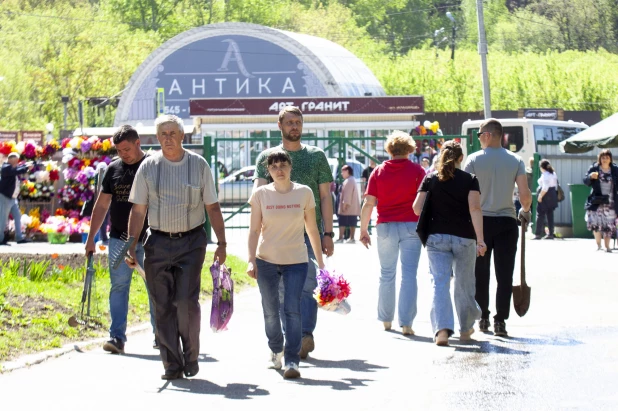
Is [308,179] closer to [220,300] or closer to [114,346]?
[220,300]

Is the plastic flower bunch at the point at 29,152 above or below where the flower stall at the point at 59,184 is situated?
above

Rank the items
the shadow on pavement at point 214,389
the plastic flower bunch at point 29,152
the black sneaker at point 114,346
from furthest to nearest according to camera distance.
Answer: the plastic flower bunch at point 29,152 < the black sneaker at point 114,346 < the shadow on pavement at point 214,389

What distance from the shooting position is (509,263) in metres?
11.5

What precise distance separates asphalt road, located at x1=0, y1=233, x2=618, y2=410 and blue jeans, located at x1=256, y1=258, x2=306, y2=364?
1.11ft

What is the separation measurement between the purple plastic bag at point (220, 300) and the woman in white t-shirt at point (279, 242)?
0.35 metres

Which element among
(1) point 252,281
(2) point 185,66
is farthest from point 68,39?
(1) point 252,281

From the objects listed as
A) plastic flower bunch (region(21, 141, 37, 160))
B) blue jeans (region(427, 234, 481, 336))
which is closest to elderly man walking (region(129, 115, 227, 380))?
blue jeans (region(427, 234, 481, 336))

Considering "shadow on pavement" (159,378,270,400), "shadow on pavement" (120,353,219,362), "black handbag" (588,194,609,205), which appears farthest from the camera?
"black handbag" (588,194,609,205)

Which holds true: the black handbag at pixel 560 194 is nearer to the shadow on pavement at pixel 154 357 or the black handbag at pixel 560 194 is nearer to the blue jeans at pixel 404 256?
the blue jeans at pixel 404 256

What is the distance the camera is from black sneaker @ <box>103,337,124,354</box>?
10.5 metres

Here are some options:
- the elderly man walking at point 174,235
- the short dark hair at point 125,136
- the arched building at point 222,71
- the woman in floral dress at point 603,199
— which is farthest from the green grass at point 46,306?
the arched building at point 222,71

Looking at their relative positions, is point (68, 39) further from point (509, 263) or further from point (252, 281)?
point (509, 263)

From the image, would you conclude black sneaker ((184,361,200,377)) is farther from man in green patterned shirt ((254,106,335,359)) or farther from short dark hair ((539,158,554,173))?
short dark hair ((539,158,554,173))

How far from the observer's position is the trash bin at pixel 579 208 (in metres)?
26.0
